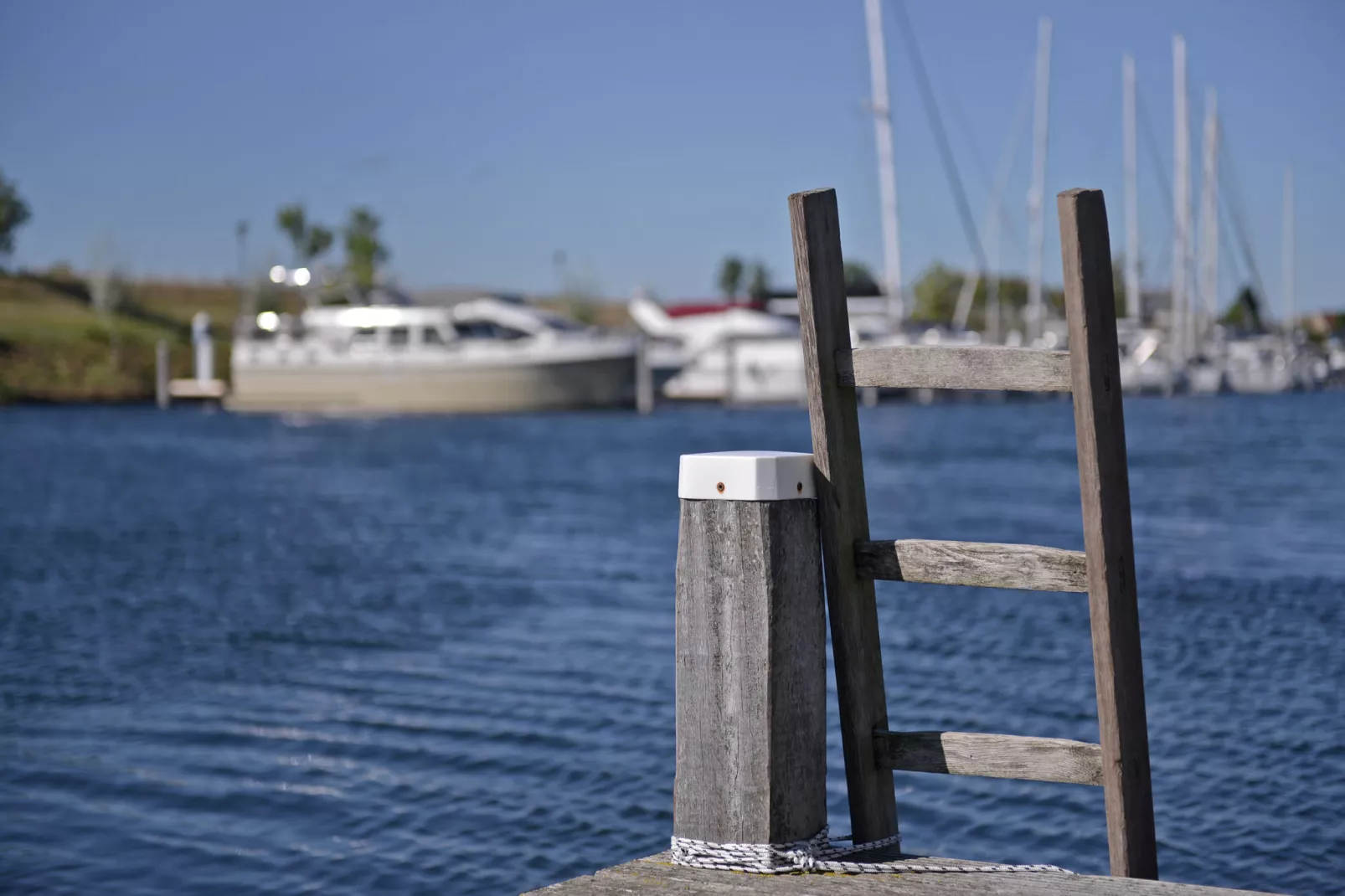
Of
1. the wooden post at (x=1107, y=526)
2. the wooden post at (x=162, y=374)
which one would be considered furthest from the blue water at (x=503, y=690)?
the wooden post at (x=162, y=374)

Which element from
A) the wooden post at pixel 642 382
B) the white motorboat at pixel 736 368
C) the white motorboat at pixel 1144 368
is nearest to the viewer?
the wooden post at pixel 642 382

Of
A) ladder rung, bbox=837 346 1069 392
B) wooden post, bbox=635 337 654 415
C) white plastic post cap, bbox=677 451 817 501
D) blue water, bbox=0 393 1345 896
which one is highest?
wooden post, bbox=635 337 654 415

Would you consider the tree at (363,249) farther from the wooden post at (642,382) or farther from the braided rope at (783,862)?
the braided rope at (783,862)

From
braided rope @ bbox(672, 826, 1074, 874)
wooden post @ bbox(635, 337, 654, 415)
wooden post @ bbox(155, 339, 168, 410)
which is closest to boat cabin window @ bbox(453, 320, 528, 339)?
wooden post @ bbox(635, 337, 654, 415)

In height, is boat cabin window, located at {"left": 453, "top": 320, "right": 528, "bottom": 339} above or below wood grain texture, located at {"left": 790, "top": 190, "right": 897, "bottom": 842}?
above

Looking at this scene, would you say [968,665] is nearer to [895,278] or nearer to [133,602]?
[133,602]

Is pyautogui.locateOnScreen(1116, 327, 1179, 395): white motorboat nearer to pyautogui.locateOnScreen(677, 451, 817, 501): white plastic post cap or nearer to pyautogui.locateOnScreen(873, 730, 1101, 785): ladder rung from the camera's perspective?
pyautogui.locateOnScreen(873, 730, 1101, 785): ladder rung

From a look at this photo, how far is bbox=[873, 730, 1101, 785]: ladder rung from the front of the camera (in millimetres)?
4410

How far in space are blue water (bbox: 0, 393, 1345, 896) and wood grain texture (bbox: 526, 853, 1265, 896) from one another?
9.37ft

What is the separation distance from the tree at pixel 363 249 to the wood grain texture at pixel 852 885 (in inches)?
4938

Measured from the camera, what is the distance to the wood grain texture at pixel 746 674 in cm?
420

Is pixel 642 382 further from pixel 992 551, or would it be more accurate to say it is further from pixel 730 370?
pixel 992 551

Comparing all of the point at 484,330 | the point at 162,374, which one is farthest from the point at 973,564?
the point at 162,374

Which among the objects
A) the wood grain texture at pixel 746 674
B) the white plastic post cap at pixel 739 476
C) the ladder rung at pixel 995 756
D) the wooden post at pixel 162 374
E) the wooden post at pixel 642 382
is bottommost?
the ladder rung at pixel 995 756
